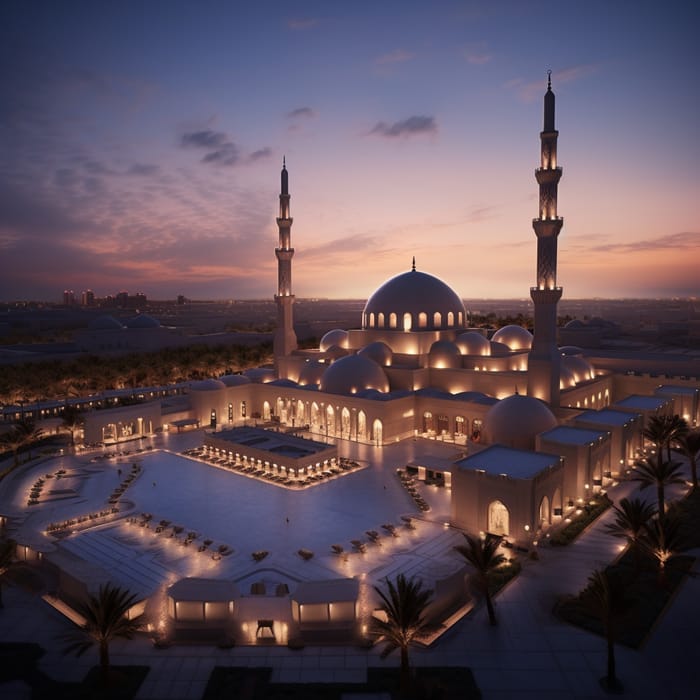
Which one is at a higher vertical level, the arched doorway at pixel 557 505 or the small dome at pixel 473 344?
the small dome at pixel 473 344

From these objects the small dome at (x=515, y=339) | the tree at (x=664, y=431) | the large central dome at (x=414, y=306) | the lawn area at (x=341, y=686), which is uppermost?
the large central dome at (x=414, y=306)

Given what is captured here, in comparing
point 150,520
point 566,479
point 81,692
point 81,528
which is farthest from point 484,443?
point 81,692

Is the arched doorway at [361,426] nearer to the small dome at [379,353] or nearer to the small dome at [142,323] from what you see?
the small dome at [379,353]

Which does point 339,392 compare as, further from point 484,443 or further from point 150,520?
point 150,520

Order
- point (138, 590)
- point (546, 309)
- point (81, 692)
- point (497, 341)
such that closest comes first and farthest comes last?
point (81, 692) → point (138, 590) → point (546, 309) → point (497, 341)

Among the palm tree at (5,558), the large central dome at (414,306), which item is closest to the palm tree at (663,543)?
the palm tree at (5,558)

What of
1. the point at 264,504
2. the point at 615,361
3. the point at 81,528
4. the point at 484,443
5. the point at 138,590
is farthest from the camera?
the point at 615,361

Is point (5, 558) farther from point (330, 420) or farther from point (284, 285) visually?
point (284, 285)

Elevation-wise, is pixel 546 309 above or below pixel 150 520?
above
